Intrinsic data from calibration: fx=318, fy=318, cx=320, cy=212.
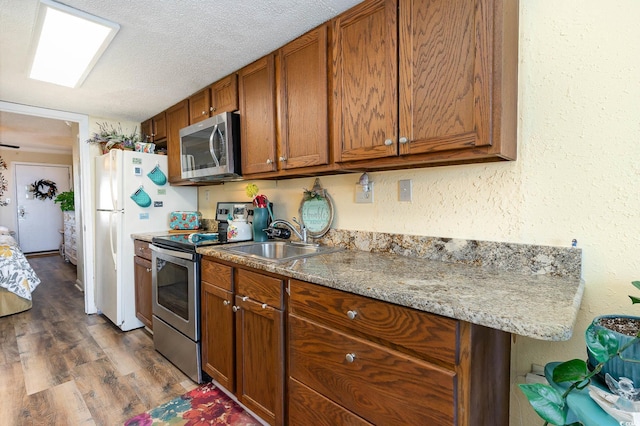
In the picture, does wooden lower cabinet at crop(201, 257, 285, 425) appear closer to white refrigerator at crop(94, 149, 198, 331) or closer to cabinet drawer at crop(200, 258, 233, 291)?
cabinet drawer at crop(200, 258, 233, 291)

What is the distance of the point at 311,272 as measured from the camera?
1297mm

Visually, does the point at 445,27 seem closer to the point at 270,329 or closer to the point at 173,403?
the point at 270,329

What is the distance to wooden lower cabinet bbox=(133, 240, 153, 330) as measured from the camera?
2.71m

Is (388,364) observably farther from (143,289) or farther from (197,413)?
(143,289)

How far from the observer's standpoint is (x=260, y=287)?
5.06 feet

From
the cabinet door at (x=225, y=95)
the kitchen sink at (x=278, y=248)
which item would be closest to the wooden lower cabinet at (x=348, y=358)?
the kitchen sink at (x=278, y=248)

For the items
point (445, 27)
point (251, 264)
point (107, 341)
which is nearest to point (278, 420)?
point (251, 264)

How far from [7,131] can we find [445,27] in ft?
19.8

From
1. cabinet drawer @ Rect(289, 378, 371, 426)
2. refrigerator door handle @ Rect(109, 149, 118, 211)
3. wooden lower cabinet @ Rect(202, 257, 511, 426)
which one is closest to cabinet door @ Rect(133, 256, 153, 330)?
refrigerator door handle @ Rect(109, 149, 118, 211)

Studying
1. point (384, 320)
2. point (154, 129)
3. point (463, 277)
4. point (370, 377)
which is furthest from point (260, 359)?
point (154, 129)

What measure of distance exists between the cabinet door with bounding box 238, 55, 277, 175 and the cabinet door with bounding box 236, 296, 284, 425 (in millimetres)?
866

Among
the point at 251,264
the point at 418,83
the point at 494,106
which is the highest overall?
the point at 418,83

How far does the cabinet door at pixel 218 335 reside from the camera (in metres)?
1.76

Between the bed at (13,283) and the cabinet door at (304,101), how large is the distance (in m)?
3.42
